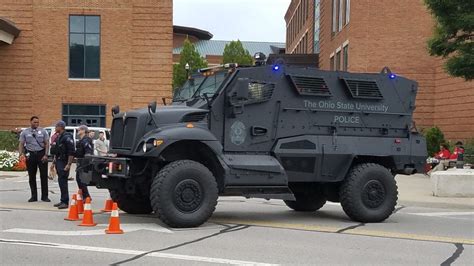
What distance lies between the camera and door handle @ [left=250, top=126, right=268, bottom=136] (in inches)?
409

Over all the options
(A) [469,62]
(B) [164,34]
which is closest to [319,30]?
(B) [164,34]

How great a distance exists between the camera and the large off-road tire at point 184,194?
941 centimetres

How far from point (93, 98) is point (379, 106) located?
2603 centimetres

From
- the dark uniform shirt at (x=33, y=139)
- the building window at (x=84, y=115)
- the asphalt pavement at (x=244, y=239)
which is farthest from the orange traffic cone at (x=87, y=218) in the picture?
the building window at (x=84, y=115)

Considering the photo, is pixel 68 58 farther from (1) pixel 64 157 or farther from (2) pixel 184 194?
(2) pixel 184 194

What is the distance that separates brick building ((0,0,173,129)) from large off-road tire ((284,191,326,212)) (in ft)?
76.6

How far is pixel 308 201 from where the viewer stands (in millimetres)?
12406

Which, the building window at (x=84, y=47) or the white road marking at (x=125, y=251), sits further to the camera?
the building window at (x=84, y=47)

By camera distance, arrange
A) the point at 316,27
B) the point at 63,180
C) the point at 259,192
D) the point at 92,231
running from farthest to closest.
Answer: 1. the point at 316,27
2. the point at 63,180
3. the point at 259,192
4. the point at 92,231

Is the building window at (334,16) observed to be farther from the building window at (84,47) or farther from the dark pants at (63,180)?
the dark pants at (63,180)

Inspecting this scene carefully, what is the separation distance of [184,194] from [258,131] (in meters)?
1.74

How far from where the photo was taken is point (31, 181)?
1321 cm

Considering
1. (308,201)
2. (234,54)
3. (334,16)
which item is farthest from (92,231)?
(234,54)

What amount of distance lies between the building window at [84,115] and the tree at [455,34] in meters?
20.8
